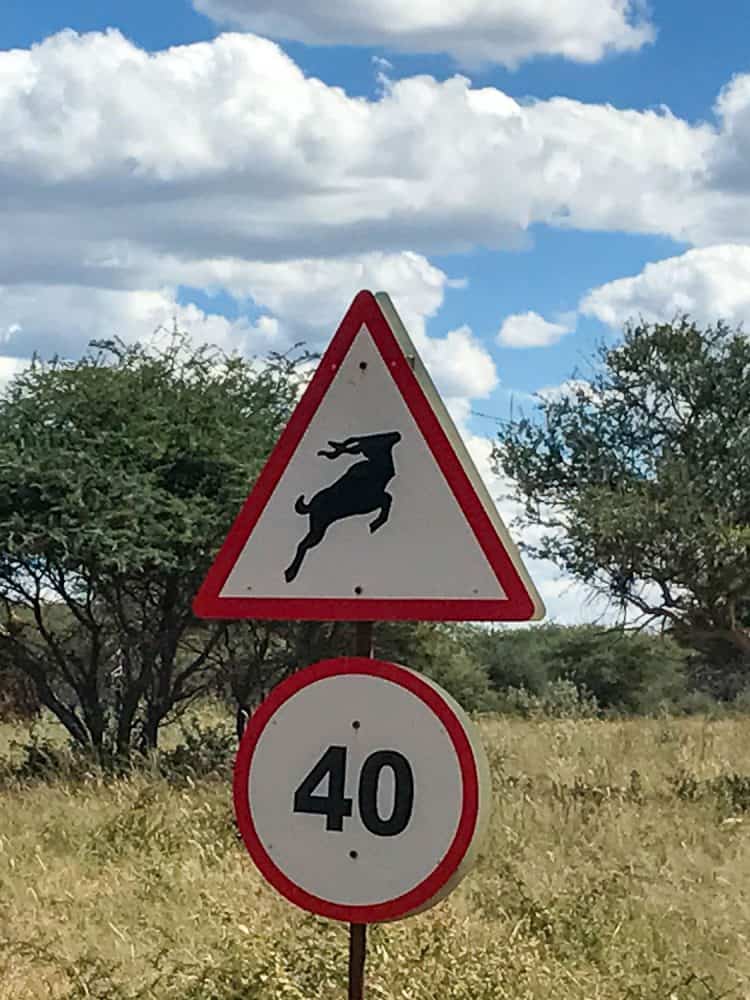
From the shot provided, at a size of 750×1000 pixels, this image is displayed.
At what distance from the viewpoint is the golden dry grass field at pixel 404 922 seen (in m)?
5.47

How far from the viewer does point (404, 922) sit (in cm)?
630

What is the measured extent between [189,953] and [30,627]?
22.3ft

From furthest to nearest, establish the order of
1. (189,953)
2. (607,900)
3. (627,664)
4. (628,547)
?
(627,664)
(628,547)
(607,900)
(189,953)

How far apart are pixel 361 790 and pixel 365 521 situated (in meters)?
0.69

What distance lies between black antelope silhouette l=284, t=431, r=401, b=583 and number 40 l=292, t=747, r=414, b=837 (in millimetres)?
513

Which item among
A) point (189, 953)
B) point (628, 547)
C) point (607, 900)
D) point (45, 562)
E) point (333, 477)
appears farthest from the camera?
point (628, 547)

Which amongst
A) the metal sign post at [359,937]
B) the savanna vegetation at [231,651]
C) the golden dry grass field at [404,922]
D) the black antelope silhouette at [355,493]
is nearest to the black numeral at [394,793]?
the metal sign post at [359,937]

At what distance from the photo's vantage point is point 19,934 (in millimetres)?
6410

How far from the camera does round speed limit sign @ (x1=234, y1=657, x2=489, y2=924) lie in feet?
11.8

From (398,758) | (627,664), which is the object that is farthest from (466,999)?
(627,664)

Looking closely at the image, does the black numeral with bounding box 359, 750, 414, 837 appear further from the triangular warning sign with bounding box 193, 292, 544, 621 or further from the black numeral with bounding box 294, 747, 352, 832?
the triangular warning sign with bounding box 193, 292, 544, 621

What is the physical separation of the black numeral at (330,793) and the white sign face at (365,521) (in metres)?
0.43

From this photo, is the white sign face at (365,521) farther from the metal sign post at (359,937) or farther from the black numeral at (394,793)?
the black numeral at (394,793)

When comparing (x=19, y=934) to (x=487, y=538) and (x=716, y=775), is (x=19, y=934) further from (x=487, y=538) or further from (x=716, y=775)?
(x=716, y=775)
